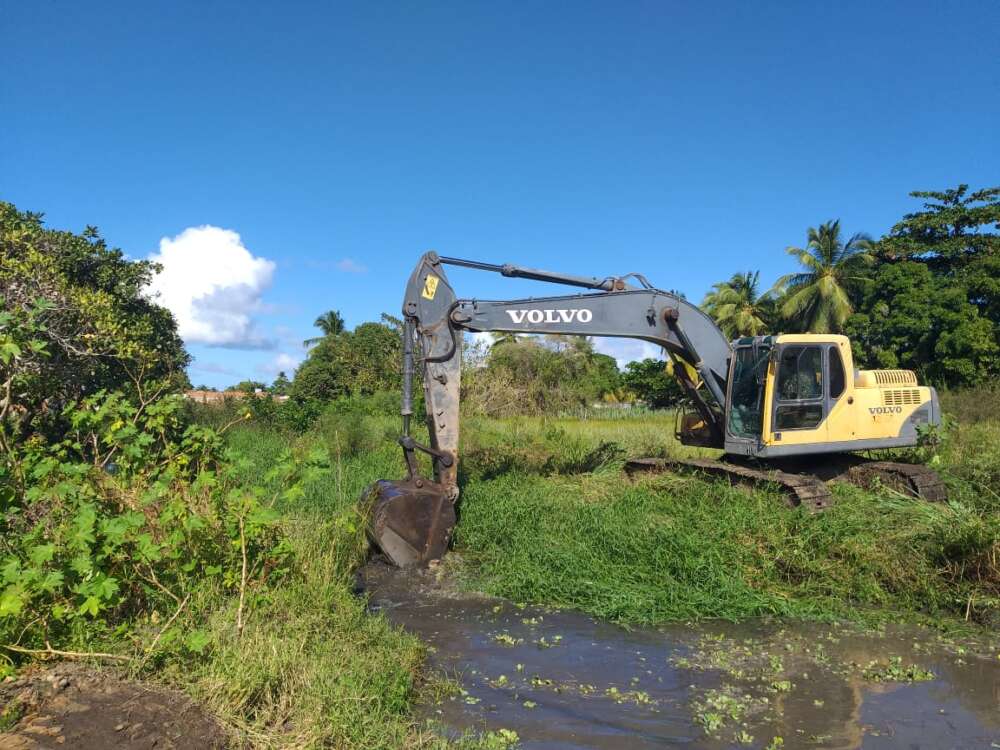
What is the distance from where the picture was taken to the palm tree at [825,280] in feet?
110

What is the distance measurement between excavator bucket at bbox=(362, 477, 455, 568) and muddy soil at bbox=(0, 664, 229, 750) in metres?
3.83

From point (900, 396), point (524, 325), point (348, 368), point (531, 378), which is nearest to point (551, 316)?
point (524, 325)

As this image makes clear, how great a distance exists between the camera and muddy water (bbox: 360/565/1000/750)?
437 cm

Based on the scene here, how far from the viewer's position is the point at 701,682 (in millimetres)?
5066

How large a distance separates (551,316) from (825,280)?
98.4 ft

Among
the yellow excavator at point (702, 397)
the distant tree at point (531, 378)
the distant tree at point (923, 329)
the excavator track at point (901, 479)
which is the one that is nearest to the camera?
the yellow excavator at point (702, 397)

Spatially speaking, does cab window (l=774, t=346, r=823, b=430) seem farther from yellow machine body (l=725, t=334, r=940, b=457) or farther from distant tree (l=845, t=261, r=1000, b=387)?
distant tree (l=845, t=261, r=1000, b=387)

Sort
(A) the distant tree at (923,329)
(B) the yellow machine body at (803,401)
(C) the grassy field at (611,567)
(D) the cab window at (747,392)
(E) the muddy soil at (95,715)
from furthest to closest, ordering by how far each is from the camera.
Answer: (A) the distant tree at (923,329) → (D) the cab window at (747,392) → (B) the yellow machine body at (803,401) → (C) the grassy field at (611,567) → (E) the muddy soil at (95,715)

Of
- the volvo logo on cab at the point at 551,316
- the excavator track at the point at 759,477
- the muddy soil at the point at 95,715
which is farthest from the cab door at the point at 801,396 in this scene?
the muddy soil at the point at 95,715

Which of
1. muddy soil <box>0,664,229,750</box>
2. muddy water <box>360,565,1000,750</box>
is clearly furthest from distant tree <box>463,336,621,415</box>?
muddy soil <box>0,664,229,750</box>

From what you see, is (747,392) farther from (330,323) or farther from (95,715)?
(330,323)

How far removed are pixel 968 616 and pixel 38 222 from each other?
47.2 feet

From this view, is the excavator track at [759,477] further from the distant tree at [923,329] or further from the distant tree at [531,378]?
the distant tree at [923,329]

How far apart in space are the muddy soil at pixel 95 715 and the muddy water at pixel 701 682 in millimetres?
1459
